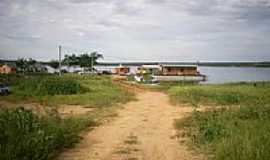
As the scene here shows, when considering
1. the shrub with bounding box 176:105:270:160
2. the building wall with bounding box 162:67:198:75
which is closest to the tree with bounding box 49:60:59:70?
the building wall with bounding box 162:67:198:75

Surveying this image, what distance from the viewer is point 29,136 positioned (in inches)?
362

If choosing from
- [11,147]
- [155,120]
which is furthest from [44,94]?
[11,147]

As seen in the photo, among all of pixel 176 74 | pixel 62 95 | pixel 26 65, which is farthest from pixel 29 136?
pixel 26 65

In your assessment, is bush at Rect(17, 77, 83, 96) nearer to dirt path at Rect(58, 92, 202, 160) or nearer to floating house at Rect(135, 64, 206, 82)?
dirt path at Rect(58, 92, 202, 160)

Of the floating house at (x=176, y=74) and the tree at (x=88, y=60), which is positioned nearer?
the floating house at (x=176, y=74)

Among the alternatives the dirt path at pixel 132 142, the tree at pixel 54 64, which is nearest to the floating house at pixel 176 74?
the tree at pixel 54 64

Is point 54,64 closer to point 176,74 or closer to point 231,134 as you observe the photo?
point 176,74

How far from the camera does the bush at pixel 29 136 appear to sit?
811 cm

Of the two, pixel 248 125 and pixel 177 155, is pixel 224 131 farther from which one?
pixel 177 155

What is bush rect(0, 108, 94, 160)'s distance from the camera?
8109 mm

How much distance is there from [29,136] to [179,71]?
171 feet

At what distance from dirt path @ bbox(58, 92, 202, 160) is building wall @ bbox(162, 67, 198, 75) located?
1708 inches

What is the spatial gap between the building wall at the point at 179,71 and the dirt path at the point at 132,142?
43371 mm

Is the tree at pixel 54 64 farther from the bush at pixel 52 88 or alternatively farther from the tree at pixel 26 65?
the bush at pixel 52 88
